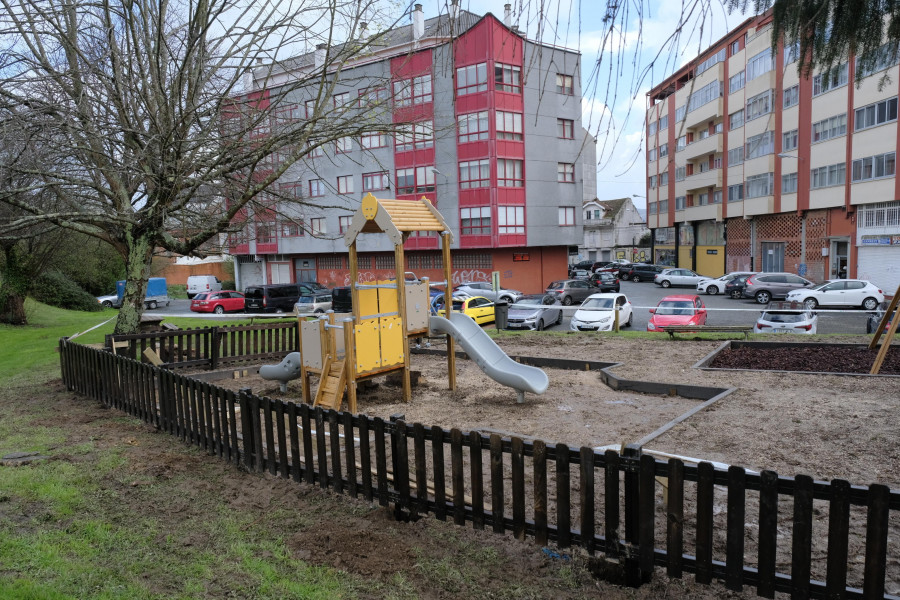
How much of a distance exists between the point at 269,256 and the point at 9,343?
1380 inches

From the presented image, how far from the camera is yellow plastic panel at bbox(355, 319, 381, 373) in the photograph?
9.69 metres

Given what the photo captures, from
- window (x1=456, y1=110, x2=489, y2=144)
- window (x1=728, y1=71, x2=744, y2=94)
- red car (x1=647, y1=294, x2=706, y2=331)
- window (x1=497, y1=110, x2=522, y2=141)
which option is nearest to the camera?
red car (x1=647, y1=294, x2=706, y2=331)

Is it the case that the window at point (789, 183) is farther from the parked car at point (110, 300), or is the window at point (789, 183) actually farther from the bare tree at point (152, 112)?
the parked car at point (110, 300)

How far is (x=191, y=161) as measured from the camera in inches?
387

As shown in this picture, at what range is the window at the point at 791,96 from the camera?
125 feet

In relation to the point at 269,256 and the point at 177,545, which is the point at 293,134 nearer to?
the point at 177,545

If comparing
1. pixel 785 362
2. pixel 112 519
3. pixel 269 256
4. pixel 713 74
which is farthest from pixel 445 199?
pixel 112 519

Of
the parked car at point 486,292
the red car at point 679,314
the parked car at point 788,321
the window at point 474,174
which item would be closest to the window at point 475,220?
the window at point 474,174

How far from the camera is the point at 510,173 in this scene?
136 feet

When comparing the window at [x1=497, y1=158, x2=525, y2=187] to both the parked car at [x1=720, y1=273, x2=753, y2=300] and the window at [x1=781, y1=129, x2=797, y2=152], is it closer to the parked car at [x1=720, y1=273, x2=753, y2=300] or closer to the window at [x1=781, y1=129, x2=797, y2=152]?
the parked car at [x1=720, y1=273, x2=753, y2=300]

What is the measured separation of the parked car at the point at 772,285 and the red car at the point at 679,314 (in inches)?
577

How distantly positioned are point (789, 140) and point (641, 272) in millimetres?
16792

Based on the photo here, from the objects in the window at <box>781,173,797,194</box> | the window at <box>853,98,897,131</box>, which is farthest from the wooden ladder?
the window at <box>781,173,797,194</box>

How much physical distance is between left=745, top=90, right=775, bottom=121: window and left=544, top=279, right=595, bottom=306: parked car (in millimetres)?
16875
